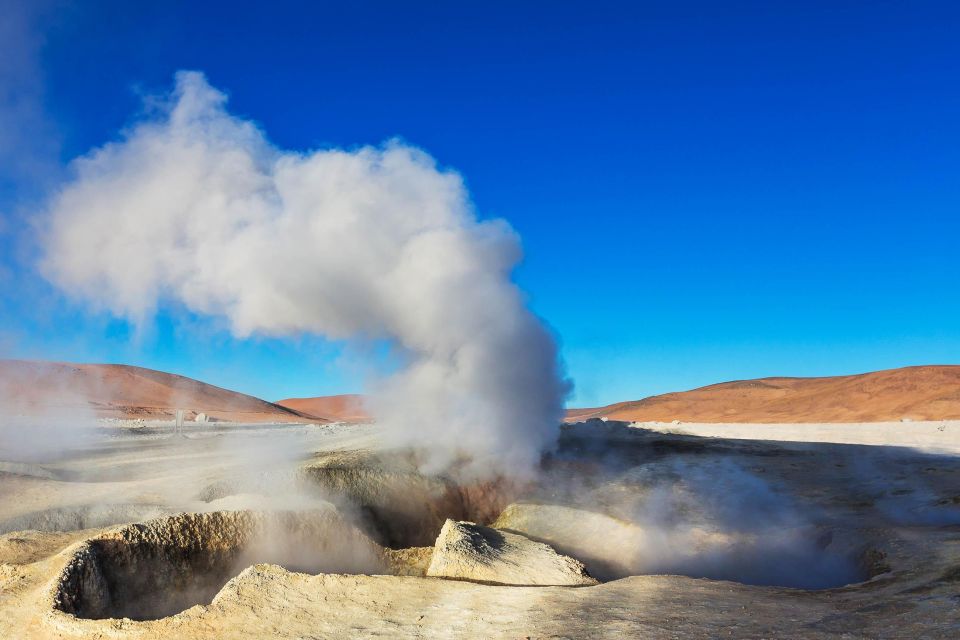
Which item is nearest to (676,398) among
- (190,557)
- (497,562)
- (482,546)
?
(482,546)

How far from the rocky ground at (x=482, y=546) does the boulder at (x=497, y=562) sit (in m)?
0.02

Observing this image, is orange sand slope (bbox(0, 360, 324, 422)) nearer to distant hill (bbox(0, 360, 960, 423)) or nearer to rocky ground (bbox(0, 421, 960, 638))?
distant hill (bbox(0, 360, 960, 423))

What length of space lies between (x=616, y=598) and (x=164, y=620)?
3.59 meters

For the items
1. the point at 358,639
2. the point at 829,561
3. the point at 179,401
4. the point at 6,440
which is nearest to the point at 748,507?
the point at 829,561

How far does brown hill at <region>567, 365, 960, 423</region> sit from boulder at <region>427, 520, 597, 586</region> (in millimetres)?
26094

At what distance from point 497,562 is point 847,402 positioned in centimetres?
3404

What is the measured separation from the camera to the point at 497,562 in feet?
22.6

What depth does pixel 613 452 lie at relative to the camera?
43.2 feet

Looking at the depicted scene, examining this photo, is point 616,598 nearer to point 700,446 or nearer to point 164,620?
point 164,620

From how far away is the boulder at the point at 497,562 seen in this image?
6.59m

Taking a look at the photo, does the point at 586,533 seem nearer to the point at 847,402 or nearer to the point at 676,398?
the point at 847,402

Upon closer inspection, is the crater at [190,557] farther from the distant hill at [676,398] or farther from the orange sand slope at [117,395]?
the orange sand slope at [117,395]

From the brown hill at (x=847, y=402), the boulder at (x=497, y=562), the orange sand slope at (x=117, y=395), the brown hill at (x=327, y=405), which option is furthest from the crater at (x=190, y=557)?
the brown hill at (x=327, y=405)

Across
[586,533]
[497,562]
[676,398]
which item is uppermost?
[676,398]
